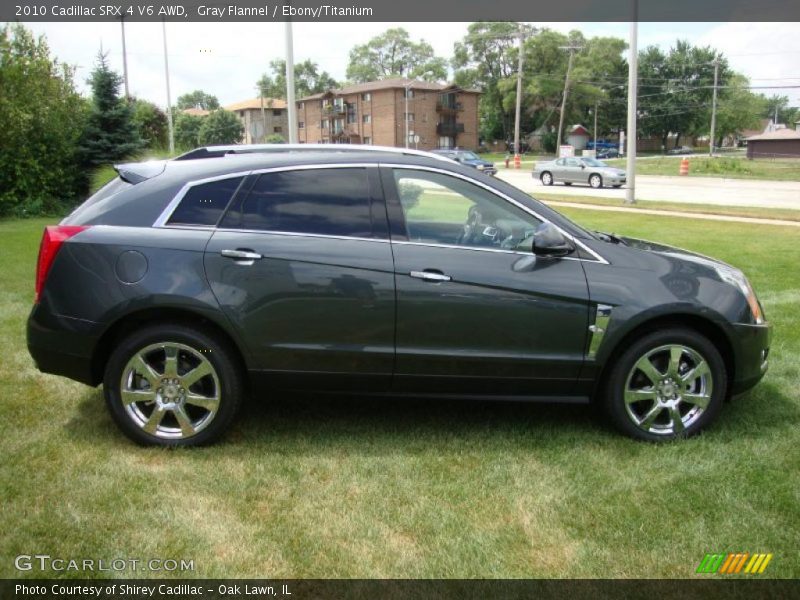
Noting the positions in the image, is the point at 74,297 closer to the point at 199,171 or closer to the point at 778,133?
the point at 199,171

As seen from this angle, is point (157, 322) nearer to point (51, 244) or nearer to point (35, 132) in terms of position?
point (51, 244)

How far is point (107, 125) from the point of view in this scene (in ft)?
73.4

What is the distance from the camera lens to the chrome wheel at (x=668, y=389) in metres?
4.17

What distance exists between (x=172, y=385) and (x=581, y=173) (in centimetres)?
→ 3157

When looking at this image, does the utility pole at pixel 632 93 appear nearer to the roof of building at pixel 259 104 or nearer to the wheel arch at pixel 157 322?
the wheel arch at pixel 157 322

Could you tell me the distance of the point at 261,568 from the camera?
2996 millimetres

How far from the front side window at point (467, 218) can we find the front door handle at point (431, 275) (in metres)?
0.21

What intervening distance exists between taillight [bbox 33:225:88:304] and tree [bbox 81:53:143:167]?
18919 mm

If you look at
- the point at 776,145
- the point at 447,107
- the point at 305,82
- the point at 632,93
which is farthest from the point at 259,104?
the point at 632,93

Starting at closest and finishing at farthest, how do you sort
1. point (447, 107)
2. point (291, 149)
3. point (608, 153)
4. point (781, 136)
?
point (291, 149) < point (781, 136) < point (608, 153) < point (447, 107)

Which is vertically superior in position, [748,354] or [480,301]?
[480,301]

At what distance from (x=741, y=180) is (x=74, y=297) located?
42.0 meters

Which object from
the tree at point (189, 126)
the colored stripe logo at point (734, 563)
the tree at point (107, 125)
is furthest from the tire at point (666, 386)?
the tree at point (189, 126)

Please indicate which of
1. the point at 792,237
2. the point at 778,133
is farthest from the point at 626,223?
the point at 778,133
